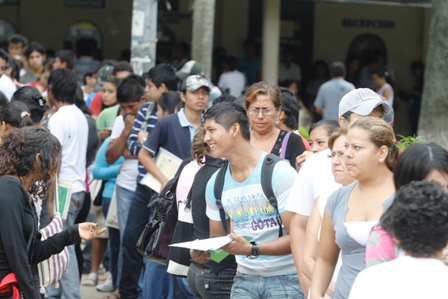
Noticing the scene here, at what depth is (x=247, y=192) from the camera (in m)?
4.85

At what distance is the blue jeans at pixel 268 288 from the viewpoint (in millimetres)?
4832

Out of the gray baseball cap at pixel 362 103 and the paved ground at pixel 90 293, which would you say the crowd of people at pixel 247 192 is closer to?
the gray baseball cap at pixel 362 103

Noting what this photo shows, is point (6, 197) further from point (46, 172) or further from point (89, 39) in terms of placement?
point (89, 39)

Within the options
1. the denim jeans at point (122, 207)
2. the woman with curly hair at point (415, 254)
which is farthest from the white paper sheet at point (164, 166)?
the woman with curly hair at point (415, 254)

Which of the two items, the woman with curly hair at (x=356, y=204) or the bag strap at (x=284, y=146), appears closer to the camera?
the woman with curly hair at (x=356, y=204)

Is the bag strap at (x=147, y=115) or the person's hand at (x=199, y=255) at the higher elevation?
the bag strap at (x=147, y=115)

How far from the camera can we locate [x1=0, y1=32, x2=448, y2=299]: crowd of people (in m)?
3.27

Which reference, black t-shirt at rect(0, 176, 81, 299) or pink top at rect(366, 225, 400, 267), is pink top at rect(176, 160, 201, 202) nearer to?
black t-shirt at rect(0, 176, 81, 299)

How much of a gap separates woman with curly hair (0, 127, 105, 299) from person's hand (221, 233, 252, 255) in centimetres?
86

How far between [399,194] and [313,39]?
1761cm

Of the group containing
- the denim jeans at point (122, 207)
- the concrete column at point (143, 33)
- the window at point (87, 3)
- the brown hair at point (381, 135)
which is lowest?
the denim jeans at point (122, 207)

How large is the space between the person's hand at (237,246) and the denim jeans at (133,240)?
302 cm

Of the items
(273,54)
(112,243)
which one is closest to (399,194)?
(112,243)

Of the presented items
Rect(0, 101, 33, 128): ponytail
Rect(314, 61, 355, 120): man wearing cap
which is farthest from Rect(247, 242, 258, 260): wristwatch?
Rect(314, 61, 355, 120): man wearing cap
